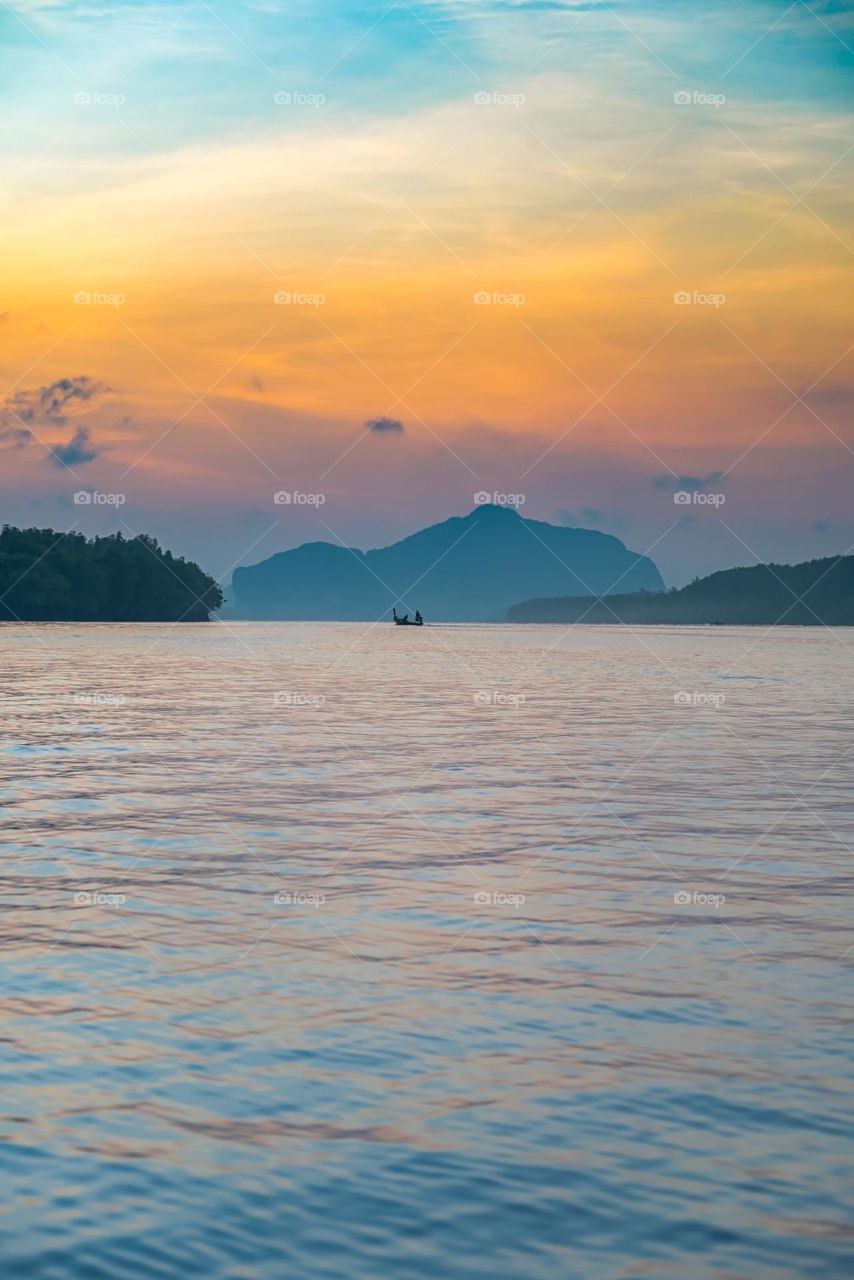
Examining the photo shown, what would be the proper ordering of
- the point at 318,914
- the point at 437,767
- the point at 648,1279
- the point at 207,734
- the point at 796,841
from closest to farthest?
the point at 648,1279 < the point at 318,914 < the point at 796,841 < the point at 437,767 < the point at 207,734

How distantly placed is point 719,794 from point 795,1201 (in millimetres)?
23371

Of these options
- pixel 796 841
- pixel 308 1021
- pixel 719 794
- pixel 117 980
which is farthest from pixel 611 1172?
pixel 719 794

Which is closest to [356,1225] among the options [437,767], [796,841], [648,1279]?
[648,1279]

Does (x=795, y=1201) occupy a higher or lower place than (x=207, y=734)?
lower

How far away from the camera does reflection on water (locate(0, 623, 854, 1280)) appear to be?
9.20m

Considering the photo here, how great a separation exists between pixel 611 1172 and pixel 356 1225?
202 centimetres

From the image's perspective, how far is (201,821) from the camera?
89.5ft

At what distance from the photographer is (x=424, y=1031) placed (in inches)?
521

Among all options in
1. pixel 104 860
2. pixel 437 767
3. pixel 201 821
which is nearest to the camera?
pixel 104 860

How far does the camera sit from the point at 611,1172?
33.2ft

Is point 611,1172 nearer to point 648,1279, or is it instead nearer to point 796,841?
point 648,1279

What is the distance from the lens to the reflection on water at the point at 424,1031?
9.20 meters

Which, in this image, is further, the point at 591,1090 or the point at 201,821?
the point at 201,821

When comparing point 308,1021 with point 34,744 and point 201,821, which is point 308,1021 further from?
point 34,744
